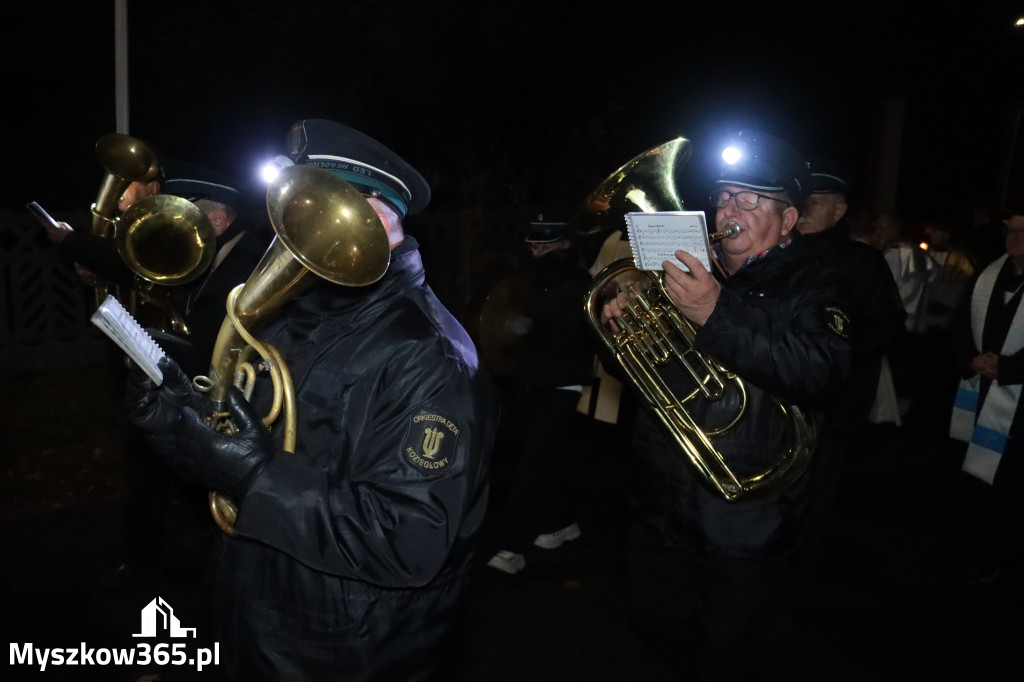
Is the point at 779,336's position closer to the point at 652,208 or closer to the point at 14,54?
the point at 652,208

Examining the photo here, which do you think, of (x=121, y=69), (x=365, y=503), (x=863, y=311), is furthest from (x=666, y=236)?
(x=121, y=69)

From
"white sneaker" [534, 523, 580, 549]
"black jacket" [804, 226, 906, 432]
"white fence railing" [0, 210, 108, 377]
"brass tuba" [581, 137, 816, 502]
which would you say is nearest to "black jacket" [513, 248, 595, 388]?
"white sneaker" [534, 523, 580, 549]

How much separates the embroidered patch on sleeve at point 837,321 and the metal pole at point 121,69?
3.78 metres

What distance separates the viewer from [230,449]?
188 cm

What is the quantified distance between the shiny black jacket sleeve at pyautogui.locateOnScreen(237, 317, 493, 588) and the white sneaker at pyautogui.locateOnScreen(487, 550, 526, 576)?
288 cm

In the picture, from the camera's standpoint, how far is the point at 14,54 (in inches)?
376

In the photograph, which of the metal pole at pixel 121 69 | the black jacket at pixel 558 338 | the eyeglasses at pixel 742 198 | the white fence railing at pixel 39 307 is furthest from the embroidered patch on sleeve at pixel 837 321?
the white fence railing at pixel 39 307

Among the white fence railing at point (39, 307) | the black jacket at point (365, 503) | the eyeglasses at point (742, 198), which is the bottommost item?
the white fence railing at point (39, 307)

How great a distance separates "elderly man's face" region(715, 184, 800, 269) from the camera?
10.1ft

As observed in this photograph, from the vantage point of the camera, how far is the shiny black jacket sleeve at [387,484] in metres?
1.89

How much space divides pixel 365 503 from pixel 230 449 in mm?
290

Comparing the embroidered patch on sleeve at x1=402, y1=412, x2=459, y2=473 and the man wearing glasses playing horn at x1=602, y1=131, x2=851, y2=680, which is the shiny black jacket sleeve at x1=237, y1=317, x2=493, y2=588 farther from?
the man wearing glasses playing horn at x1=602, y1=131, x2=851, y2=680
